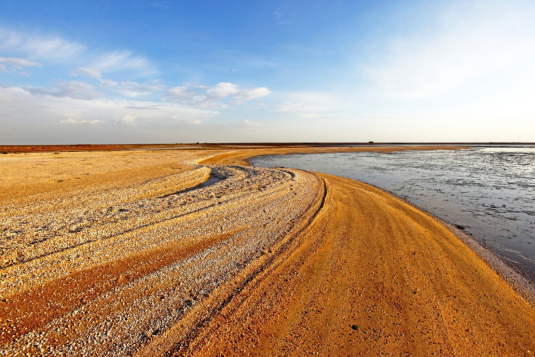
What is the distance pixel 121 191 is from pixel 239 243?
31.2ft

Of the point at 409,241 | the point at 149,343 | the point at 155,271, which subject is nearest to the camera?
the point at 149,343

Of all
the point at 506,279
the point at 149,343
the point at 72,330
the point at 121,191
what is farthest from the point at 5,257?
the point at 506,279

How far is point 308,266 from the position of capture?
636cm

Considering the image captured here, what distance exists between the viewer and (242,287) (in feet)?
17.5

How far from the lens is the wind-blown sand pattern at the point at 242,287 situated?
4047 millimetres

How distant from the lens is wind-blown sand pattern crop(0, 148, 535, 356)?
4047mm

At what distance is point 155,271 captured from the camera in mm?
5852

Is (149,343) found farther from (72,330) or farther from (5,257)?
(5,257)

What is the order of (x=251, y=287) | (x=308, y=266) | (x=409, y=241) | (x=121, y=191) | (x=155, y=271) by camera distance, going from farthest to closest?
1. (x=121, y=191)
2. (x=409, y=241)
3. (x=308, y=266)
4. (x=155, y=271)
5. (x=251, y=287)

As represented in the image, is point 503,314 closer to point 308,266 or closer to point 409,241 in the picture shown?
point 409,241

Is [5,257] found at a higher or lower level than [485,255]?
higher

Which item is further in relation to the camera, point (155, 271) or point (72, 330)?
point (155, 271)

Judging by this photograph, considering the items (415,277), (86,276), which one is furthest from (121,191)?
(415,277)

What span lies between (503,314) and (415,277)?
64.9 inches
